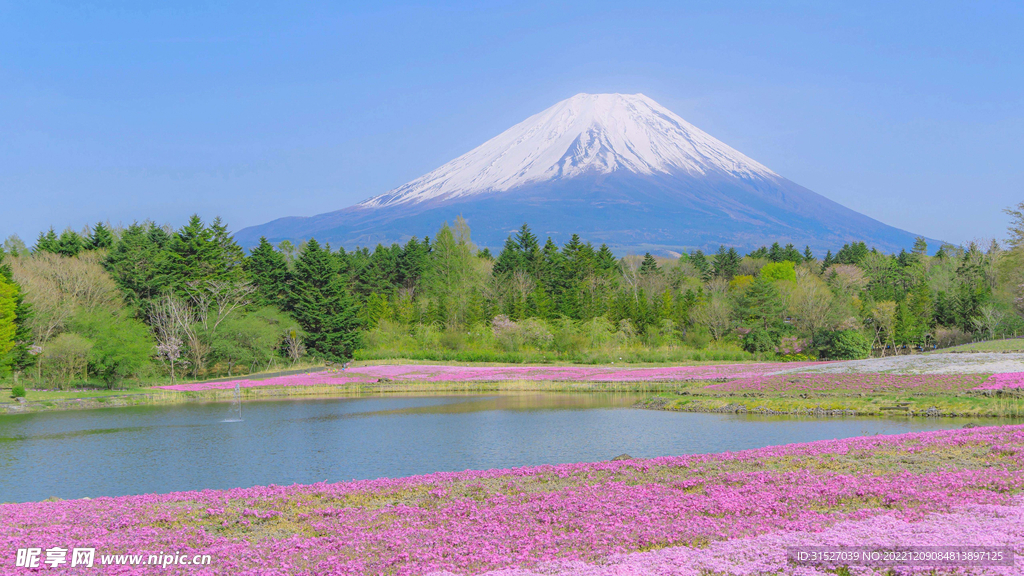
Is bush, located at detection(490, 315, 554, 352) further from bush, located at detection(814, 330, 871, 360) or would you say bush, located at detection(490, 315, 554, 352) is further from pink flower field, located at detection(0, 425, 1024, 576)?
pink flower field, located at detection(0, 425, 1024, 576)

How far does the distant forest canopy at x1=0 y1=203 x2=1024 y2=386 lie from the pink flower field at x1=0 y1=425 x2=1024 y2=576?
3502 cm

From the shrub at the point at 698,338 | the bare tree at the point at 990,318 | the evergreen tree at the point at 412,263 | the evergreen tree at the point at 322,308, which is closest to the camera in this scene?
the bare tree at the point at 990,318

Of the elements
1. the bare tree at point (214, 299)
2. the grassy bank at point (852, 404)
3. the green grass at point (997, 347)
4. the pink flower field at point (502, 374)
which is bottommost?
the pink flower field at point (502, 374)

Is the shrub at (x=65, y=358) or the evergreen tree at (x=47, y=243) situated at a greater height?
the evergreen tree at (x=47, y=243)

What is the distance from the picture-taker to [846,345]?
55562 mm

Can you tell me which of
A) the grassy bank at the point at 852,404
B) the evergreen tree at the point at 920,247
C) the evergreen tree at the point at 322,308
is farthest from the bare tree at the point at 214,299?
the evergreen tree at the point at 920,247

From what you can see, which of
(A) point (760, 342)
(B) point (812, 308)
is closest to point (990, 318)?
(B) point (812, 308)

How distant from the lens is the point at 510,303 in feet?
235

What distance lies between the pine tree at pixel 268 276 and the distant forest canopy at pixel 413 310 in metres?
0.22

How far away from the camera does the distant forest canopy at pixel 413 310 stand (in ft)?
147

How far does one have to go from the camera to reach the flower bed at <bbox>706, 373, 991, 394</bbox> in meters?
27.3

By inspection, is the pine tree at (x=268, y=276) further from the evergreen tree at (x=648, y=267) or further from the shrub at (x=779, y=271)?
the shrub at (x=779, y=271)

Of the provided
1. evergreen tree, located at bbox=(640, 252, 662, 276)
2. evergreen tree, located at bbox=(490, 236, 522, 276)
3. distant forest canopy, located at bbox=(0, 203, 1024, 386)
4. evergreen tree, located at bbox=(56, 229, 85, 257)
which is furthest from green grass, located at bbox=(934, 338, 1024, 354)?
evergreen tree, located at bbox=(56, 229, 85, 257)

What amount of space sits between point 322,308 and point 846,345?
154ft
